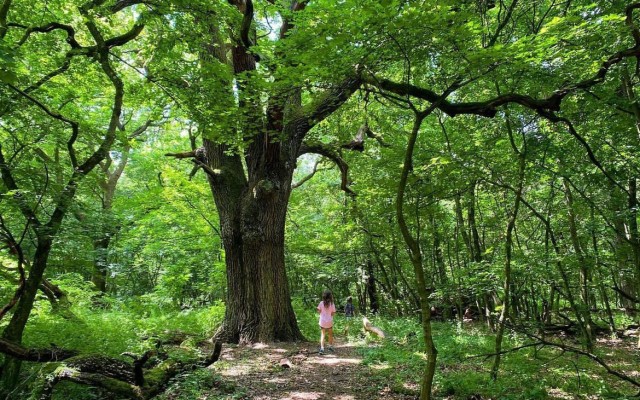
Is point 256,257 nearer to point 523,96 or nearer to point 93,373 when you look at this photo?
point 93,373

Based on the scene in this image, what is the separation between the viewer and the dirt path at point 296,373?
5012 millimetres

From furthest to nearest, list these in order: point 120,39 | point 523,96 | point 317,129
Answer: point 317,129 < point 120,39 < point 523,96

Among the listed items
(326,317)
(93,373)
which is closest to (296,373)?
(326,317)

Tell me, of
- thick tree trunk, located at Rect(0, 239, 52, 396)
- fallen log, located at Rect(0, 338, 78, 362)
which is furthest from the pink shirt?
thick tree trunk, located at Rect(0, 239, 52, 396)

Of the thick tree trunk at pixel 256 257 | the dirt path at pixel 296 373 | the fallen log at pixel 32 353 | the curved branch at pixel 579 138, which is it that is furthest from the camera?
the thick tree trunk at pixel 256 257

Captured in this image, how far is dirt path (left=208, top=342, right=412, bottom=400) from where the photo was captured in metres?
5.01

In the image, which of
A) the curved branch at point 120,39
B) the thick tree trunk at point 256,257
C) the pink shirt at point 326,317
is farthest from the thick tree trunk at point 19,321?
the pink shirt at point 326,317

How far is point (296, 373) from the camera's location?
19.4 feet

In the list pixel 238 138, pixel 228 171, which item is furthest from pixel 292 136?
pixel 238 138

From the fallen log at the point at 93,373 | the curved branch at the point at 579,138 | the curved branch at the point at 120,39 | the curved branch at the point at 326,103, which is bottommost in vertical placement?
the fallen log at the point at 93,373

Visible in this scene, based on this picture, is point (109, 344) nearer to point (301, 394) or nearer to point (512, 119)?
point (301, 394)

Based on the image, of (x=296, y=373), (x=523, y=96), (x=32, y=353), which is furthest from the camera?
(x=296, y=373)

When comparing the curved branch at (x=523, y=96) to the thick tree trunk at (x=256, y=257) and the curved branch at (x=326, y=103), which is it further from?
the thick tree trunk at (x=256, y=257)

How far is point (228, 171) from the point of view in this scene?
8.45 meters
